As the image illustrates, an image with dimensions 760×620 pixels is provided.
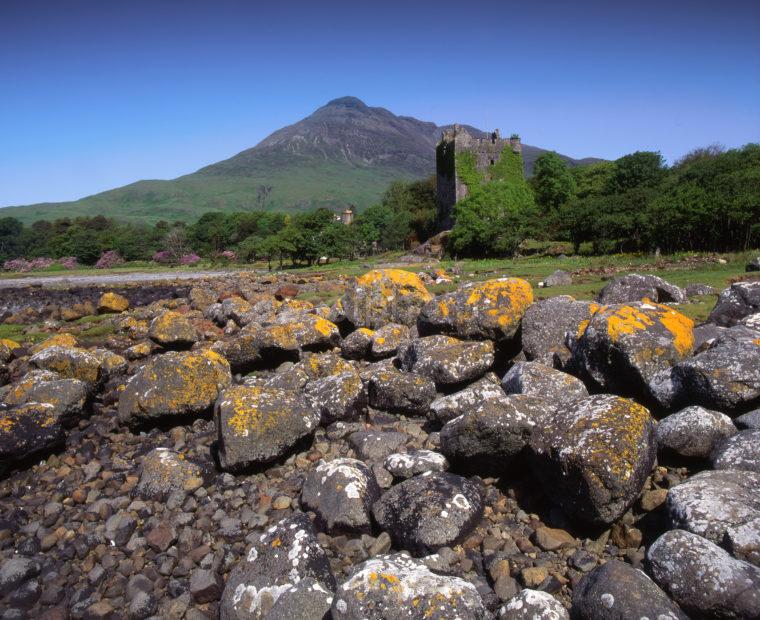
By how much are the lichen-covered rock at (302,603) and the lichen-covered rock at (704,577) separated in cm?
314

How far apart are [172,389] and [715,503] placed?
8472 millimetres

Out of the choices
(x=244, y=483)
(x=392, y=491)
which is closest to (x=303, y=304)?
(x=244, y=483)

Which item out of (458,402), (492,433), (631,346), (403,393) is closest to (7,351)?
(403,393)

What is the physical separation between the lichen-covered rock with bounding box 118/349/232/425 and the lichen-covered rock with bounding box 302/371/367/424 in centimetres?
193

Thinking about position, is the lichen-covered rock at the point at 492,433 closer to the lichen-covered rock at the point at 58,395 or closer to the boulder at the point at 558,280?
the lichen-covered rock at the point at 58,395

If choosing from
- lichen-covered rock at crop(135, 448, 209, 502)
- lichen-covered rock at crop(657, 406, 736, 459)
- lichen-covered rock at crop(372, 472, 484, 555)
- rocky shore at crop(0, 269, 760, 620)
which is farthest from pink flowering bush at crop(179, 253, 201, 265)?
lichen-covered rock at crop(657, 406, 736, 459)

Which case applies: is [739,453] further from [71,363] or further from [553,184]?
[553,184]

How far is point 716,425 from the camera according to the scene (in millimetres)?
6578

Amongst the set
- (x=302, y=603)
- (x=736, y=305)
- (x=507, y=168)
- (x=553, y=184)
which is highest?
(x=507, y=168)

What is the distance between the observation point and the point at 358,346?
12.8 m

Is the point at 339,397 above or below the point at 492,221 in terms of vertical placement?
below

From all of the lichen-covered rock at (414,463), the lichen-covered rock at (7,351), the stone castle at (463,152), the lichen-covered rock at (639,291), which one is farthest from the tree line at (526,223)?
the lichen-covered rock at (7,351)

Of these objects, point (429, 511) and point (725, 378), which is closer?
point (429, 511)

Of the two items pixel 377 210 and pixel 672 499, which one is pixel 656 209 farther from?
pixel 377 210
